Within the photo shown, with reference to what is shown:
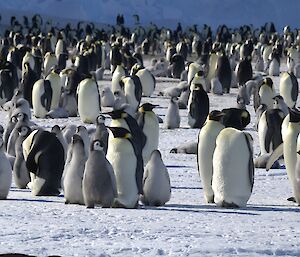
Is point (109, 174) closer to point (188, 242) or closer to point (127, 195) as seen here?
point (127, 195)

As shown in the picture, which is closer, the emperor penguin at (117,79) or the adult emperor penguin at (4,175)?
the adult emperor penguin at (4,175)

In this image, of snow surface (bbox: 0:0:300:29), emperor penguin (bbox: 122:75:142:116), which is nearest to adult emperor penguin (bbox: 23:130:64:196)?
emperor penguin (bbox: 122:75:142:116)

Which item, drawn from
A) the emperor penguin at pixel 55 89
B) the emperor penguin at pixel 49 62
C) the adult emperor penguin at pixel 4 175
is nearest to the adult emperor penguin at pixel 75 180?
the adult emperor penguin at pixel 4 175

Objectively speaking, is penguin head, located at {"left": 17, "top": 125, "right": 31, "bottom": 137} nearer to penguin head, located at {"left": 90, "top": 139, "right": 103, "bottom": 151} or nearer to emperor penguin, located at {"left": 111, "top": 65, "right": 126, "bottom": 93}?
penguin head, located at {"left": 90, "top": 139, "right": 103, "bottom": 151}

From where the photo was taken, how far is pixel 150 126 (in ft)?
31.8

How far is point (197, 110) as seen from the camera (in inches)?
513

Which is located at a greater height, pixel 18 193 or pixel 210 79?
pixel 210 79

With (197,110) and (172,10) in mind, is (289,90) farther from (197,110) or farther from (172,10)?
(172,10)

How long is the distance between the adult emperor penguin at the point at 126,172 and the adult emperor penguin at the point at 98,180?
5.5 inches

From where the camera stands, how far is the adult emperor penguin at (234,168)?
670cm

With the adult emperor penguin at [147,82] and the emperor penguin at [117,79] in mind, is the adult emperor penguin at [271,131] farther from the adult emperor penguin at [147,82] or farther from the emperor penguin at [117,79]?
the adult emperor penguin at [147,82]

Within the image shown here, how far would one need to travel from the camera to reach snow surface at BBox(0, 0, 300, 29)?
49375 mm


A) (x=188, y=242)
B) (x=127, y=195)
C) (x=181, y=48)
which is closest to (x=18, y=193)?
(x=127, y=195)

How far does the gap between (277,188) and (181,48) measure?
68.1 feet
